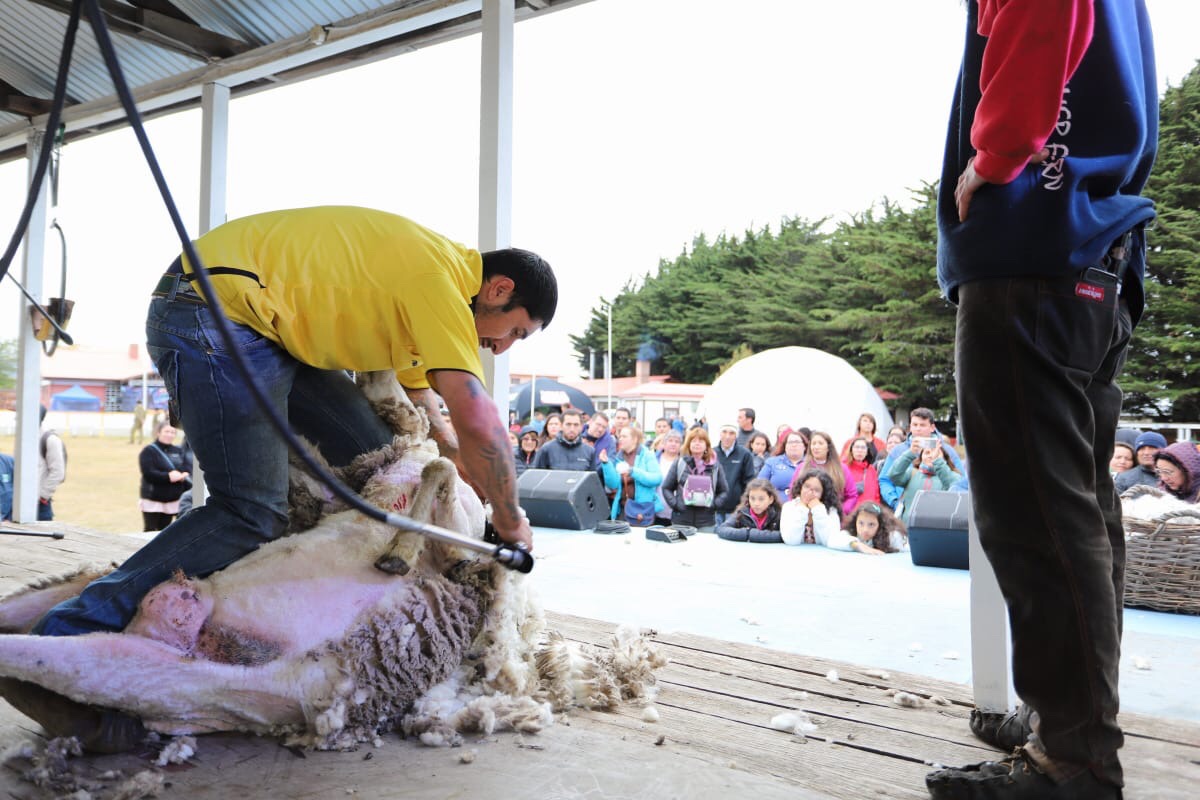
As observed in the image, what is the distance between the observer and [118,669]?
1.74 m

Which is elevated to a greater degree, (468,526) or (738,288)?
(738,288)

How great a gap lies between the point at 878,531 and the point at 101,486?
2092 cm

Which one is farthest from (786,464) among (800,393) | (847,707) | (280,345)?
(800,393)

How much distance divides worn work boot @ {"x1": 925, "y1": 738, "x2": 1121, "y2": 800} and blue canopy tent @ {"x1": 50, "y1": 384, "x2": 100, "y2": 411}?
3793 cm

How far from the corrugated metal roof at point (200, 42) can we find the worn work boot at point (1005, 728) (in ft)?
11.7

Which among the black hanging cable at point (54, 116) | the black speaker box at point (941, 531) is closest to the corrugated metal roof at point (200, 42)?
the black hanging cable at point (54, 116)

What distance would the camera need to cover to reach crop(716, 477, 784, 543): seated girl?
21.6 ft

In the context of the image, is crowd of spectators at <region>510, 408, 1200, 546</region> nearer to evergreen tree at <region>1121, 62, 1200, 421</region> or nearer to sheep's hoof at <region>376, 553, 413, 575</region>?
sheep's hoof at <region>376, 553, 413, 575</region>

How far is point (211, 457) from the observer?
1.96m

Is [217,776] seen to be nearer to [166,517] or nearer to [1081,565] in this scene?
[1081,565]

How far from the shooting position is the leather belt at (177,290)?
6.48 ft

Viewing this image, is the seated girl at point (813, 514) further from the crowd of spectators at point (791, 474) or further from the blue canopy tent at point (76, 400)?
the blue canopy tent at point (76, 400)

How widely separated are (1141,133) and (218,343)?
2033mm

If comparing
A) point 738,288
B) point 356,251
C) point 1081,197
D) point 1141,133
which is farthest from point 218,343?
point 738,288
